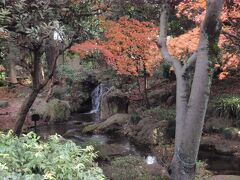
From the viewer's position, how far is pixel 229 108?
668 inches

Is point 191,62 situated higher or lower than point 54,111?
higher

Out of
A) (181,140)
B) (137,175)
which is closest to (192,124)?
(181,140)

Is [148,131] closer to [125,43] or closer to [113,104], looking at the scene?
[125,43]

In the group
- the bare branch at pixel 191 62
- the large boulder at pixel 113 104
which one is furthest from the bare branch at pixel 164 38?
the large boulder at pixel 113 104

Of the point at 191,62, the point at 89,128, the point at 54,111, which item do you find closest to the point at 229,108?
the point at 89,128

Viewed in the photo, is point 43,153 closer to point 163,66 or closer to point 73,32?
point 73,32

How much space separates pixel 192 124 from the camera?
24.0ft

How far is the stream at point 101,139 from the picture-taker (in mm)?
13005

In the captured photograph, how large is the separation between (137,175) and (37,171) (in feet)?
18.1

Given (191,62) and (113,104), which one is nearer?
(191,62)

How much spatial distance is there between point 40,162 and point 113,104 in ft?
55.9

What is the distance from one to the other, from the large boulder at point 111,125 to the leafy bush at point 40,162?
14.0m

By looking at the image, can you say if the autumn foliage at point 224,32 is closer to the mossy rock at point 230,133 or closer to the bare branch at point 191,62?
the mossy rock at point 230,133

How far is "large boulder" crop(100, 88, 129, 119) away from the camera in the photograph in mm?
20719
